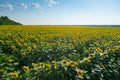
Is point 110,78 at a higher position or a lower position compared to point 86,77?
Answer: lower

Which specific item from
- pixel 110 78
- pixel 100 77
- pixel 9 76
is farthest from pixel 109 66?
pixel 9 76

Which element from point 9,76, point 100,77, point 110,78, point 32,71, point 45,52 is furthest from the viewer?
point 45,52

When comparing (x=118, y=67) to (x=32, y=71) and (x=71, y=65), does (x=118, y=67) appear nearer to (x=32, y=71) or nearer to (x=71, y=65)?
(x=71, y=65)

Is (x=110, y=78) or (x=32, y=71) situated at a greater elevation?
(x=32, y=71)

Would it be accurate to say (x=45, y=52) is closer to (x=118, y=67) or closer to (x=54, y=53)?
(x=54, y=53)

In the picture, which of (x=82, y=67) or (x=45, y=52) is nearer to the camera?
(x=82, y=67)

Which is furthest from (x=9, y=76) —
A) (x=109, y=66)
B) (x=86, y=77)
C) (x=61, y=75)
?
(x=109, y=66)

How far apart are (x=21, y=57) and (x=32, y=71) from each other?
2061 millimetres

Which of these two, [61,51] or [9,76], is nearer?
[9,76]

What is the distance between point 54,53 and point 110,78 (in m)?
1.73

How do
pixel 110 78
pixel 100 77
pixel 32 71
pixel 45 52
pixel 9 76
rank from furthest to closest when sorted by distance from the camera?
1. pixel 45 52
2. pixel 110 78
3. pixel 100 77
4. pixel 32 71
5. pixel 9 76

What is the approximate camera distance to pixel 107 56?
5309mm

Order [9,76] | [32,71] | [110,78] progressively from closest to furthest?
[9,76] < [32,71] < [110,78]

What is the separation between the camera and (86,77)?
4.14 m
